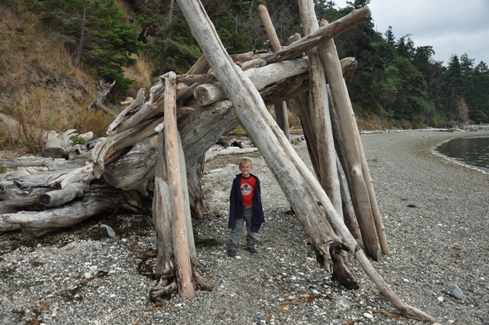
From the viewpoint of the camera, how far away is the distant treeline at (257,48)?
55.7 ft

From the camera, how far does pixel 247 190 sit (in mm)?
4391

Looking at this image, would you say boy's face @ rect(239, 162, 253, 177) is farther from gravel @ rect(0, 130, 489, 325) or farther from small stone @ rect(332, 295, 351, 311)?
small stone @ rect(332, 295, 351, 311)

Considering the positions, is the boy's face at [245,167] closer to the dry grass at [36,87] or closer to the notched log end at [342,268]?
the notched log end at [342,268]

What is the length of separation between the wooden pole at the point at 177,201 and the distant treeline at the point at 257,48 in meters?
4.15

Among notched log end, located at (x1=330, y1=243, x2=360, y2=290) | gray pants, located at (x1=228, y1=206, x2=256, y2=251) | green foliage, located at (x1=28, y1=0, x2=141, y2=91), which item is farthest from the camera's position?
green foliage, located at (x1=28, y1=0, x2=141, y2=91)

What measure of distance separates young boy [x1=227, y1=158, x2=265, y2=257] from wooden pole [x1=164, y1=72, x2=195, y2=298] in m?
0.81

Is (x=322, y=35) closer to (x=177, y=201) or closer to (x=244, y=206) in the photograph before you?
(x=244, y=206)

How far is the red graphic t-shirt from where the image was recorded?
4.39 m

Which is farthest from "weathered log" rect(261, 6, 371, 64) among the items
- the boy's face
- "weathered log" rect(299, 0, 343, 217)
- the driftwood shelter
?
the boy's face

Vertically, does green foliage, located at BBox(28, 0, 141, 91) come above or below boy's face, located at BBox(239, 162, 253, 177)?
above

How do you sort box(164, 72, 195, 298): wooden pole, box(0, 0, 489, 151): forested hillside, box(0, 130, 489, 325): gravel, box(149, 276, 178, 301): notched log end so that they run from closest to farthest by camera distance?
box(0, 130, 489, 325): gravel < box(149, 276, 178, 301): notched log end < box(164, 72, 195, 298): wooden pole < box(0, 0, 489, 151): forested hillside

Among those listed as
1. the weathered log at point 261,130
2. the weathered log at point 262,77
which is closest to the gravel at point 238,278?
the weathered log at point 261,130

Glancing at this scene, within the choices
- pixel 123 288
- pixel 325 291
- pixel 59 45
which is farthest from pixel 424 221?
pixel 59 45

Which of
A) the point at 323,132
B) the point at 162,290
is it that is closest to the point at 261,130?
the point at 323,132
